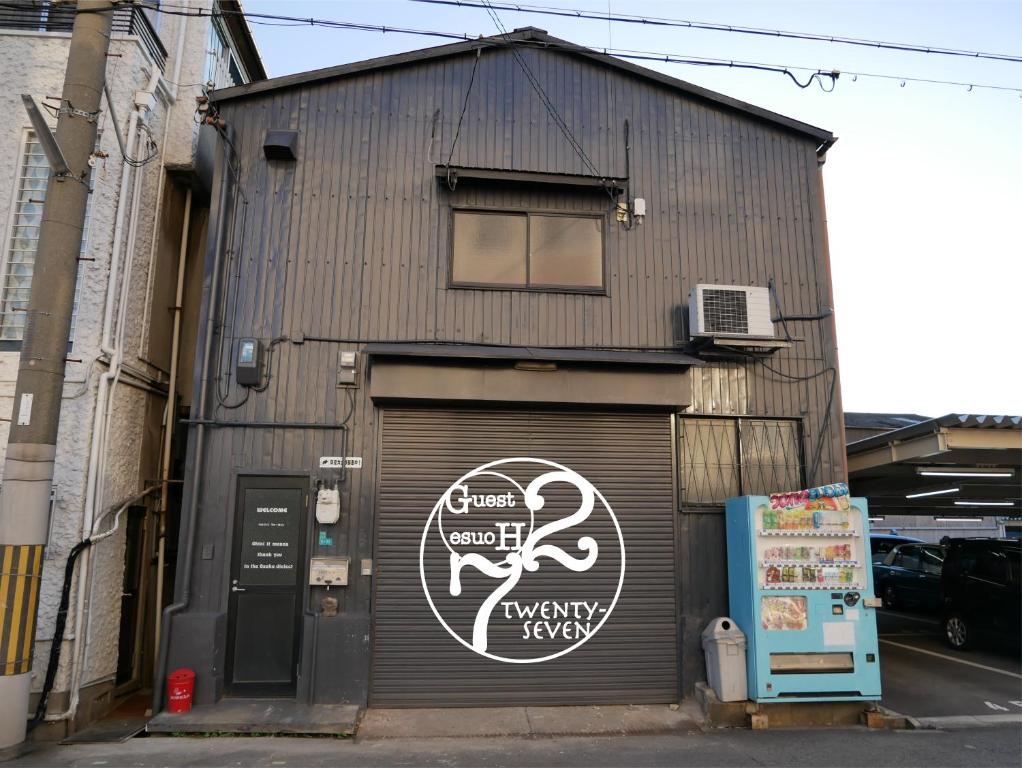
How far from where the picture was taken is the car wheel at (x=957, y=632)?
37.3 feet

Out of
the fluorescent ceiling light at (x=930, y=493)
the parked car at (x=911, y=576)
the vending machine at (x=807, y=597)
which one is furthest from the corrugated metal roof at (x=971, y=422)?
the parked car at (x=911, y=576)

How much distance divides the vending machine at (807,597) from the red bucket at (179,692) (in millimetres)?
6180

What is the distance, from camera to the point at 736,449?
350 inches

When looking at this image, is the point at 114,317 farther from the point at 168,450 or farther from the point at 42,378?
the point at 168,450

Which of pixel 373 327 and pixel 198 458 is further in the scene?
pixel 373 327

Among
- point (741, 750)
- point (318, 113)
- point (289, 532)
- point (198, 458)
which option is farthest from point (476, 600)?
point (318, 113)

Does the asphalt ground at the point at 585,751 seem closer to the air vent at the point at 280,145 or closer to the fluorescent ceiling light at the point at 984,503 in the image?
the air vent at the point at 280,145

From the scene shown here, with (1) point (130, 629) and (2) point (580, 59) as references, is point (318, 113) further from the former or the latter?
(1) point (130, 629)

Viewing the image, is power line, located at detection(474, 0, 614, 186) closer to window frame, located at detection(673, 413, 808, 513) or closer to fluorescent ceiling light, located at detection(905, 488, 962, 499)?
window frame, located at detection(673, 413, 808, 513)

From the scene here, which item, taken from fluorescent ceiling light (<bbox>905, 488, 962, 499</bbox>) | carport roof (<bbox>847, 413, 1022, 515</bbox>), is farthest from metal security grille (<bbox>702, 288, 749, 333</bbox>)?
fluorescent ceiling light (<bbox>905, 488, 962, 499</bbox>)

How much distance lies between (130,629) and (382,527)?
355 centimetres

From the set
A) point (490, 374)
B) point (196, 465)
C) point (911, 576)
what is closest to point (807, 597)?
point (490, 374)

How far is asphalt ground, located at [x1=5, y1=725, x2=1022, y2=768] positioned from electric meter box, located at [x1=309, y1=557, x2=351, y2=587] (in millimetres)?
1626

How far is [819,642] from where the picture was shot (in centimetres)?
757
